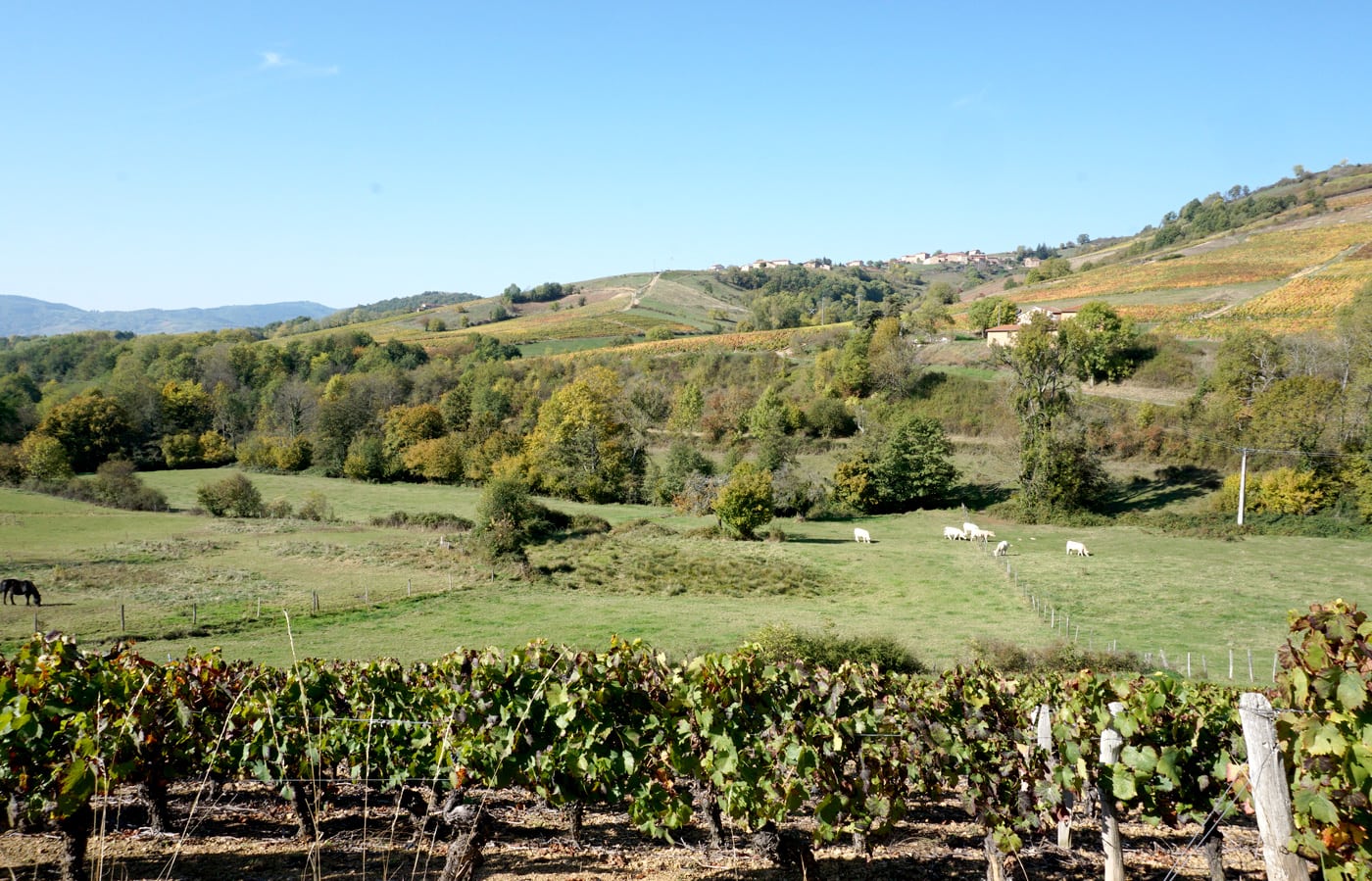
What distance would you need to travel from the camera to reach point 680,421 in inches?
2852

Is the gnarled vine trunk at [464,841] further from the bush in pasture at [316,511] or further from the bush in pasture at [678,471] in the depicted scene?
the bush in pasture at [678,471]

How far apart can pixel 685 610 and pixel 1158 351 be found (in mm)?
52269

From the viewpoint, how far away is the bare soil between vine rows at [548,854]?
6.69 m

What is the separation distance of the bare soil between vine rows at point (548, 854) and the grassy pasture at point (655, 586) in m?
12.6

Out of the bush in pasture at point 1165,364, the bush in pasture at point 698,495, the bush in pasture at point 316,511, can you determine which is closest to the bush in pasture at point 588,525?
the bush in pasture at point 698,495

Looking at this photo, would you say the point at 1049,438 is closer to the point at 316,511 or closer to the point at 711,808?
the point at 711,808

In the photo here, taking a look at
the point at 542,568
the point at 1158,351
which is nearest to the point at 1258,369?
the point at 1158,351

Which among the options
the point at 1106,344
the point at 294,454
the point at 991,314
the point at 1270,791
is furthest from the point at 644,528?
the point at 991,314

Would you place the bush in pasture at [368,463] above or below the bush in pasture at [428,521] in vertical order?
above

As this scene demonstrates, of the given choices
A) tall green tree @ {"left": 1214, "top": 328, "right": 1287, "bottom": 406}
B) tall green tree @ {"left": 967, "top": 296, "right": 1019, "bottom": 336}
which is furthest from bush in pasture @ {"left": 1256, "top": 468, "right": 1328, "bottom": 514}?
tall green tree @ {"left": 967, "top": 296, "right": 1019, "bottom": 336}

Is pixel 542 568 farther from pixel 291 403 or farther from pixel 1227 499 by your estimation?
pixel 291 403

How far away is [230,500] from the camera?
49750mm

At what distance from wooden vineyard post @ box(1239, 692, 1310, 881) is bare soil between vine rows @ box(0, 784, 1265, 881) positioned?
2074 mm

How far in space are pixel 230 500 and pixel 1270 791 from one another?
184 ft
